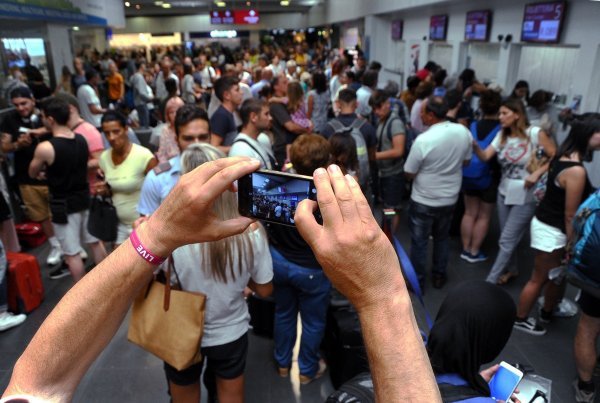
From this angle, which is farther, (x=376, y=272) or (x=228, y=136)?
(x=228, y=136)

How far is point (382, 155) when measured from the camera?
4.08 m

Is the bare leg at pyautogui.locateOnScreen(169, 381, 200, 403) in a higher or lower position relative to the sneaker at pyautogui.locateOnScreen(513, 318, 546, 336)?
higher

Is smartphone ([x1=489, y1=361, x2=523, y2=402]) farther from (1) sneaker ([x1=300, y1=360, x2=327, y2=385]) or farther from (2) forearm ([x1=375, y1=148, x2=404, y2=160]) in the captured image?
(2) forearm ([x1=375, y1=148, x2=404, y2=160])

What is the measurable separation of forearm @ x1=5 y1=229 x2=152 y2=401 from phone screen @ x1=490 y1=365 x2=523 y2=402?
50.9 inches

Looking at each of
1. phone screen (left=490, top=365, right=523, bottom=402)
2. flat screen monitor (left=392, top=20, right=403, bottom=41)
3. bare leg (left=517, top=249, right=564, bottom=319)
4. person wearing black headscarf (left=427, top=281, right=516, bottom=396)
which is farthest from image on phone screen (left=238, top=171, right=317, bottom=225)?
flat screen monitor (left=392, top=20, right=403, bottom=41)

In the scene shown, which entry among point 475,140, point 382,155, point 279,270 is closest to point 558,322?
point 475,140

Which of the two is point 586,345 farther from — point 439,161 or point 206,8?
point 206,8

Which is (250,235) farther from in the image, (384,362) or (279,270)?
(384,362)

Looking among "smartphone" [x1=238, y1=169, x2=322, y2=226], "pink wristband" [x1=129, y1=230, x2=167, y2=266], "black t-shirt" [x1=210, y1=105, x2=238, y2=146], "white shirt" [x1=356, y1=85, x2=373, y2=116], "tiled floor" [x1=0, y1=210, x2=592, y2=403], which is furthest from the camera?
"white shirt" [x1=356, y1=85, x2=373, y2=116]

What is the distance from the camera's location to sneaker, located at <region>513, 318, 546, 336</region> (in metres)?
3.28

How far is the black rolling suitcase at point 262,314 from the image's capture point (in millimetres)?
3160

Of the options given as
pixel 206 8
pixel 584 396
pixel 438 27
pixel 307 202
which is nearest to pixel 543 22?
pixel 438 27

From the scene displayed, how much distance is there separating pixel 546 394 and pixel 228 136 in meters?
3.50

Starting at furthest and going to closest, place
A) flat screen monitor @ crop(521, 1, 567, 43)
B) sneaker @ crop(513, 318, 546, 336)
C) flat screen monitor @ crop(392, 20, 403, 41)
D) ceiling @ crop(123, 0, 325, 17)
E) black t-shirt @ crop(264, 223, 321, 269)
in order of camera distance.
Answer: ceiling @ crop(123, 0, 325, 17) < flat screen monitor @ crop(392, 20, 403, 41) < flat screen monitor @ crop(521, 1, 567, 43) < sneaker @ crop(513, 318, 546, 336) < black t-shirt @ crop(264, 223, 321, 269)
